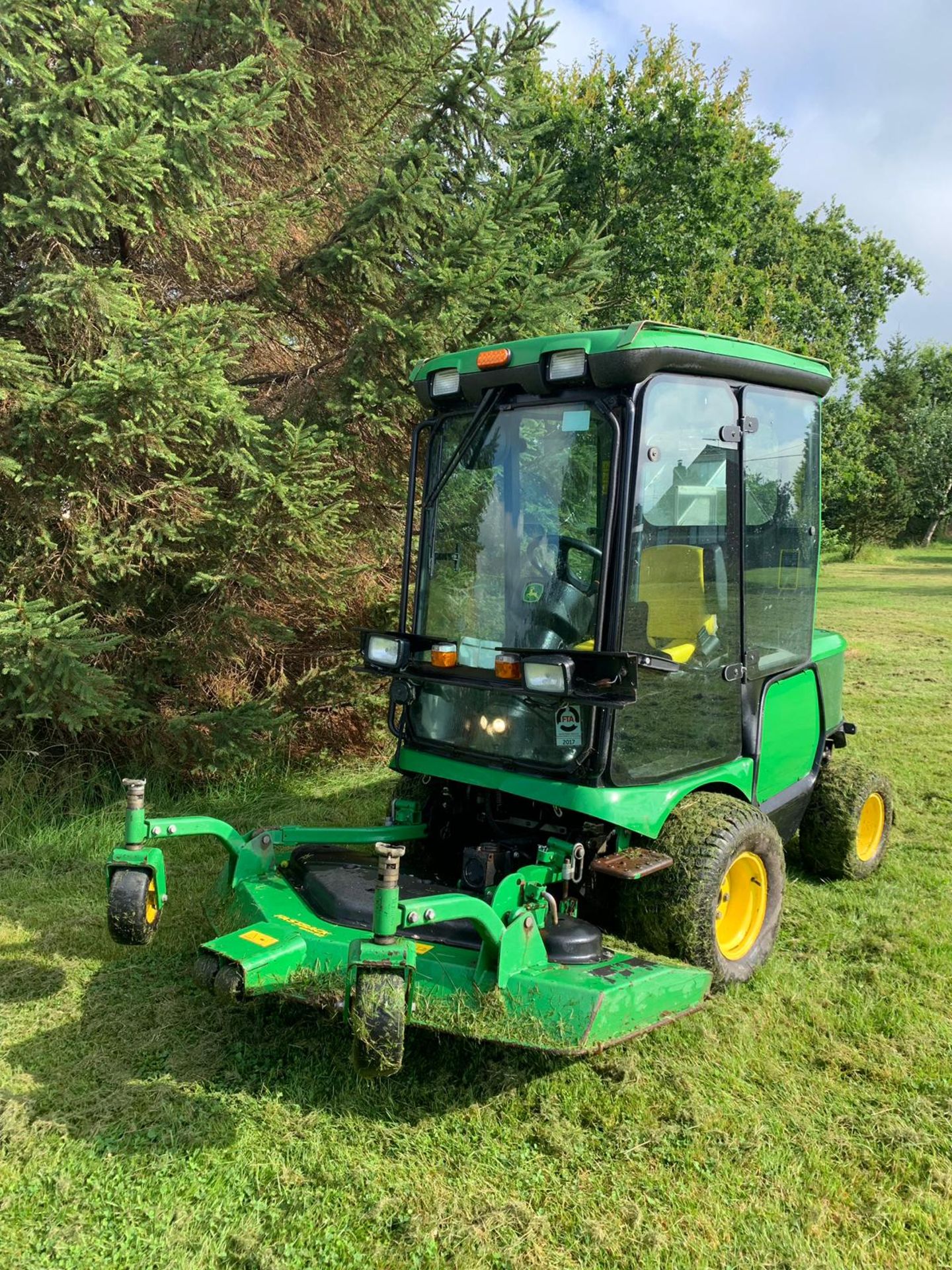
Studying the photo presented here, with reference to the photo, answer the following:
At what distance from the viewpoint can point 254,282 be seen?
20.1 feet

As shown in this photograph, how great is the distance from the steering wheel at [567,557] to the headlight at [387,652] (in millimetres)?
742

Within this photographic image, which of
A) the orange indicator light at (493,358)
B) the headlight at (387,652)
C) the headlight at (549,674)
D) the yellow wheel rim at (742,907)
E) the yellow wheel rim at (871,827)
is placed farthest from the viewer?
the yellow wheel rim at (871,827)

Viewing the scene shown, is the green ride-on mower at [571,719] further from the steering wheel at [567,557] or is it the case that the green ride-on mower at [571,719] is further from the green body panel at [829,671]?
the green body panel at [829,671]

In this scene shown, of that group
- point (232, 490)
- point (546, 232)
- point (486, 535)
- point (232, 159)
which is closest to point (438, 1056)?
point (486, 535)

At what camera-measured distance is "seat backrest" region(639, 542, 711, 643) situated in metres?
Answer: 3.50

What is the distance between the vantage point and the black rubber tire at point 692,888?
11.2 ft

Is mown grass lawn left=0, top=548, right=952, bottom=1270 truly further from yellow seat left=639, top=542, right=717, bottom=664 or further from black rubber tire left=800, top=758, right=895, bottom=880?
yellow seat left=639, top=542, right=717, bottom=664

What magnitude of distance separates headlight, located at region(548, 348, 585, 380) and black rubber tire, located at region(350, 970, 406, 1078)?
2060mm

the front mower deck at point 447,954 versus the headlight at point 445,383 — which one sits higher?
the headlight at point 445,383

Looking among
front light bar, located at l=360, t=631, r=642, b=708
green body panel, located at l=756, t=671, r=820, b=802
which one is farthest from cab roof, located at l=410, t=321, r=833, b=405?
green body panel, located at l=756, t=671, r=820, b=802

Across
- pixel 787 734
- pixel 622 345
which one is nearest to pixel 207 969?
pixel 622 345

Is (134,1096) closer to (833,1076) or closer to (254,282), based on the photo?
(833,1076)

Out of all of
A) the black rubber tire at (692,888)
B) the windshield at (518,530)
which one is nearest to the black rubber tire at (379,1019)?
the black rubber tire at (692,888)

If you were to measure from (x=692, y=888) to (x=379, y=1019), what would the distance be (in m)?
1.38
